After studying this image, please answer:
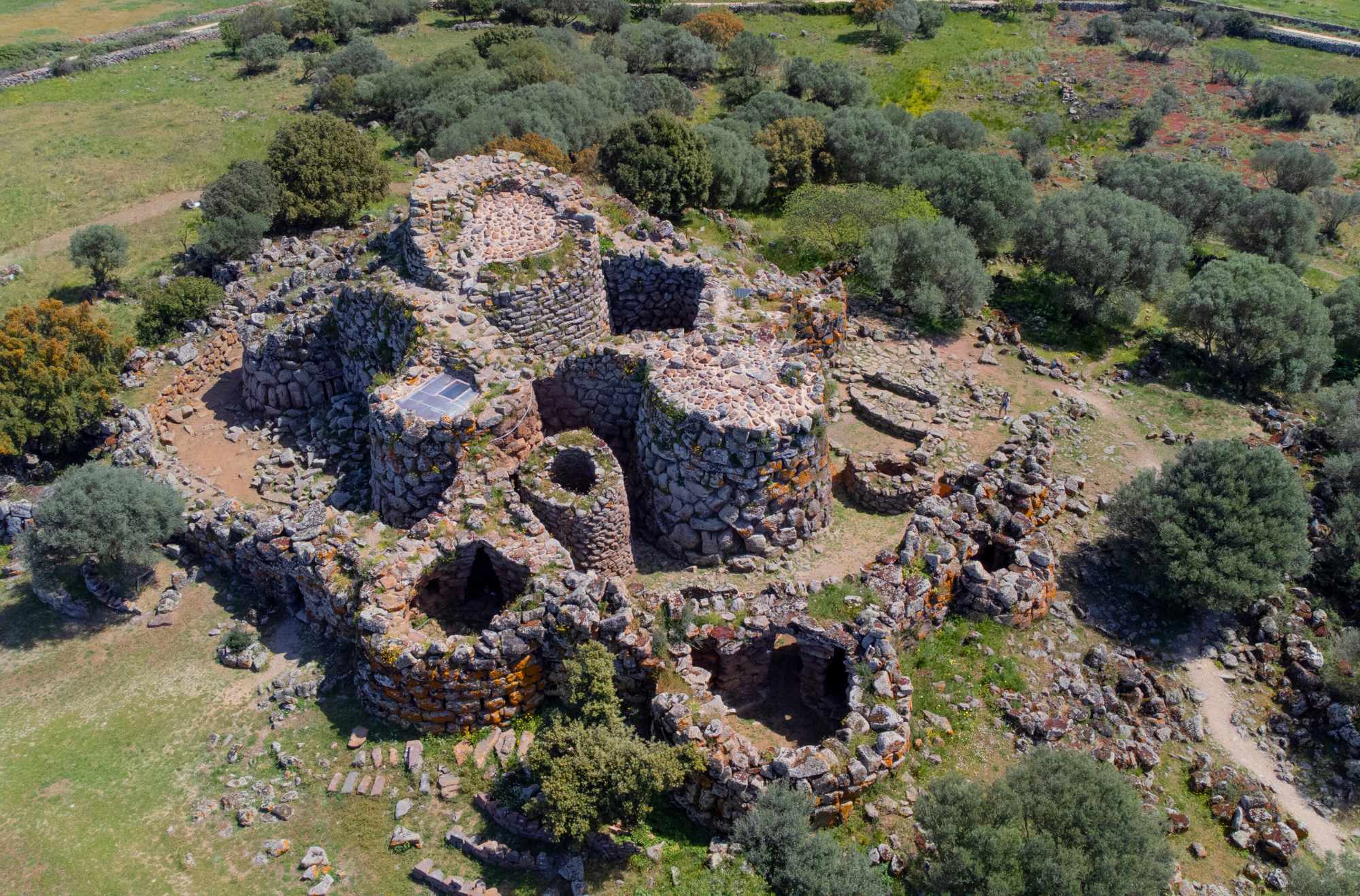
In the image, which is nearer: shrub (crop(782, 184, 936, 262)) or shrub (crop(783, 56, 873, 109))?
shrub (crop(782, 184, 936, 262))

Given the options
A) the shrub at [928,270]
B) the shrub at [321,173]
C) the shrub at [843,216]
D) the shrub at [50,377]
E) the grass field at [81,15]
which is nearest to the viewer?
the shrub at [50,377]

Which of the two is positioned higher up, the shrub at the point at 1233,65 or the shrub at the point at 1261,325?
the shrub at the point at 1233,65

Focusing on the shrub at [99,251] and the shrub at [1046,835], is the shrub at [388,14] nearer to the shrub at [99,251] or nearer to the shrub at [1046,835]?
the shrub at [99,251]

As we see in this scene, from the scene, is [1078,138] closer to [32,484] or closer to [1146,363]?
[1146,363]

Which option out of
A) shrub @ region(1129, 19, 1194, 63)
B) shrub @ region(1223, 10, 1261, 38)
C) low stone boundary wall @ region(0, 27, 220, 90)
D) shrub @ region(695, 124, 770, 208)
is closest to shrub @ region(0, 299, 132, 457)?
shrub @ region(695, 124, 770, 208)

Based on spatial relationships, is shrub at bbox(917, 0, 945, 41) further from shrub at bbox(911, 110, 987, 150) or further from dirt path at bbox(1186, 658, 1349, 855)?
dirt path at bbox(1186, 658, 1349, 855)

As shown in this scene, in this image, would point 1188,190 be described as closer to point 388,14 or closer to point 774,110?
point 774,110

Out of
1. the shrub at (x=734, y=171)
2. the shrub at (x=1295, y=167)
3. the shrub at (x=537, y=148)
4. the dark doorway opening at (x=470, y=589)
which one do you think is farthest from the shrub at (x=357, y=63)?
the shrub at (x=1295, y=167)
